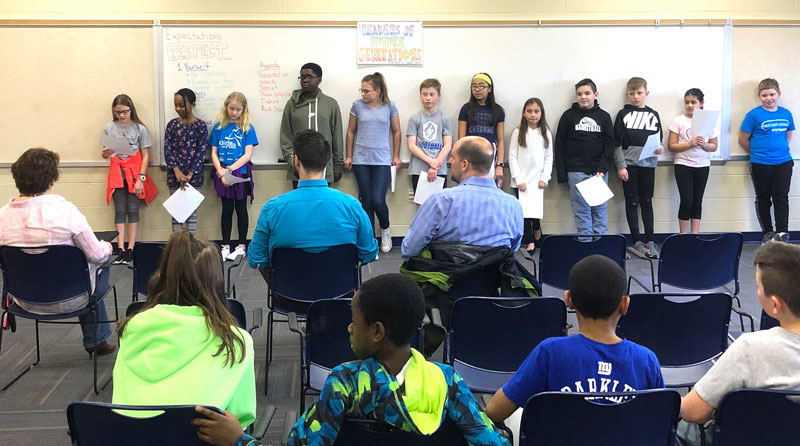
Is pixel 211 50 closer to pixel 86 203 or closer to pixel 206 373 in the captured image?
pixel 86 203

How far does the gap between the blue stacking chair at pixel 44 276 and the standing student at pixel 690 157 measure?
497 cm

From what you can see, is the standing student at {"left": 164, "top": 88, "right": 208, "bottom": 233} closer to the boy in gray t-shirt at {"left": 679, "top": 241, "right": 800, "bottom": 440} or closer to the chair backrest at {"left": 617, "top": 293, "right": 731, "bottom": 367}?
the chair backrest at {"left": 617, "top": 293, "right": 731, "bottom": 367}

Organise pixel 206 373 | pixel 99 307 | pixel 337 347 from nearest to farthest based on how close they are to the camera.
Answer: pixel 206 373 < pixel 337 347 < pixel 99 307

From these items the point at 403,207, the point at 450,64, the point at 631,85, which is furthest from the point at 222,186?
the point at 631,85

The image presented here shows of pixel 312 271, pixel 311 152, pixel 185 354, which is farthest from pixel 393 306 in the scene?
pixel 311 152

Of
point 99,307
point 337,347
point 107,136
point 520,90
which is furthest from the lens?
point 520,90

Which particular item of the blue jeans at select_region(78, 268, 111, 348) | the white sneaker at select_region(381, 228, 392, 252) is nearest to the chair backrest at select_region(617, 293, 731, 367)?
the blue jeans at select_region(78, 268, 111, 348)

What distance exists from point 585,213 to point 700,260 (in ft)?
7.99

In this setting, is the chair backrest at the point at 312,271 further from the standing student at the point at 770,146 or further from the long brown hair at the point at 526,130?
the standing student at the point at 770,146

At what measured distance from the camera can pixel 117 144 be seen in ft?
19.3

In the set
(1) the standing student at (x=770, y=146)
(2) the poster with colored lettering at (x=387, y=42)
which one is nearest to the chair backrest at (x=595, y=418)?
(2) the poster with colored lettering at (x=387, y=42)

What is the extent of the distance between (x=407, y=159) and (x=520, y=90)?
3.84 ft

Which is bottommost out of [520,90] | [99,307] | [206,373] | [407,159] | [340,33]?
[99,307]

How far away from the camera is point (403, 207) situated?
6.52m
